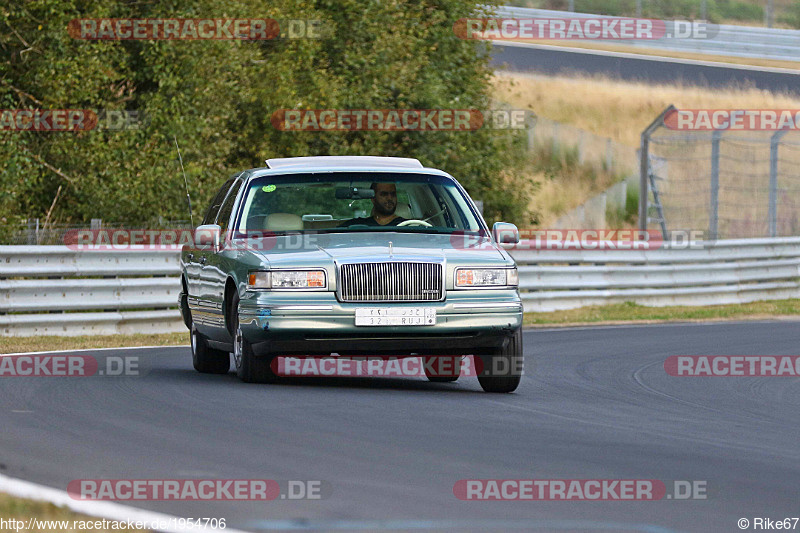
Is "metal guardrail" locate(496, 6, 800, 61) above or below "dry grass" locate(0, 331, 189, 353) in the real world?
above

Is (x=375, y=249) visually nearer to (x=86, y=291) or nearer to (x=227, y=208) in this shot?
(x=227, y=208)

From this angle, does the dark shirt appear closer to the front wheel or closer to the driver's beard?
the driver's beard

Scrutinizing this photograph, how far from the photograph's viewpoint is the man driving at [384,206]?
38.6 feet

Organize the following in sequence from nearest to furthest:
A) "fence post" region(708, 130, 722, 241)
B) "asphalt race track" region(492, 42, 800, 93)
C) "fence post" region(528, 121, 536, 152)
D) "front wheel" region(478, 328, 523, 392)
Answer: "front wheel" region(478, 328, 523, 392)
"fence post" region(708, 130, 722, 241)
"fence post" region(528, 121, 536, 152)
"asphalt race track" region(492, 42, 800, 93)

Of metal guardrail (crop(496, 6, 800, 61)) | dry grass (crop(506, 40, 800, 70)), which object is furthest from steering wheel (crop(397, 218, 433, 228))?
dry grass (crop(506, 40, 800, 70))

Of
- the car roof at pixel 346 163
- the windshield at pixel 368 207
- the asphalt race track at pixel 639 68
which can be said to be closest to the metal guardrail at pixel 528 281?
the car roof at pixel 346 163

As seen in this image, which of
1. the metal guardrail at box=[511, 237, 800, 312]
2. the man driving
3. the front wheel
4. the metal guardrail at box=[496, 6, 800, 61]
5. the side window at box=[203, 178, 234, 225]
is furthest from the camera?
the metal guardrail at box=[496, 6, 800, 61]

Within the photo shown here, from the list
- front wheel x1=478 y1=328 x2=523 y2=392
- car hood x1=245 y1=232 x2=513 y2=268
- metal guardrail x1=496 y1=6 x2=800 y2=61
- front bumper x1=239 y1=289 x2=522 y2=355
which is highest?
metal guardrail x1=496 y1=6 x2=800 y2=61

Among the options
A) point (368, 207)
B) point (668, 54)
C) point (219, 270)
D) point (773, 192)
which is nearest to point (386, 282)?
point (368, 207)

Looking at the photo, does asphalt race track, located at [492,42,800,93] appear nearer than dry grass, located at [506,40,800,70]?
Yes

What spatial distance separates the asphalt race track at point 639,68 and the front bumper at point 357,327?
41838mm

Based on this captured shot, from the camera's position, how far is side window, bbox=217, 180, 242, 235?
12320 millimetres

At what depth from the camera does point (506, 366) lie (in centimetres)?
1090

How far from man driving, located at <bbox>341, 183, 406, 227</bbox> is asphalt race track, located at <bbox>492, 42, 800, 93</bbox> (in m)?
40.5
